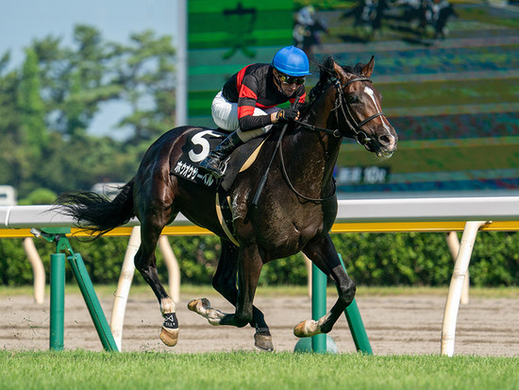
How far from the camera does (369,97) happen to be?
12.5ft

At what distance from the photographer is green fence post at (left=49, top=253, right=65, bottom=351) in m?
4.80

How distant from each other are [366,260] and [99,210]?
505cm

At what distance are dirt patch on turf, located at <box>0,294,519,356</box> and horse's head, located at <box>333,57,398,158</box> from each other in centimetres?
184

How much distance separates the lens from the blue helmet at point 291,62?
4109mm

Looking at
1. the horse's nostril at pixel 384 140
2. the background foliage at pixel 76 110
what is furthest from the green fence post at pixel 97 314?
the background foliage at pixel 76 110

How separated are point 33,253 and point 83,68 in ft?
128

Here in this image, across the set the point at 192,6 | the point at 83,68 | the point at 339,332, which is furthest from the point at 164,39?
the point at 339,332

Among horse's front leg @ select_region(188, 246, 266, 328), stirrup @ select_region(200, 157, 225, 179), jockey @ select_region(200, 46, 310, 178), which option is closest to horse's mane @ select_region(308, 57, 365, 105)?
jockey @ select_region(200, 46, 310, 178)

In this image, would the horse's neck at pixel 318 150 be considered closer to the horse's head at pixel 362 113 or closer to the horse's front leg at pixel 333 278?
the horse's head at pixel 362 113

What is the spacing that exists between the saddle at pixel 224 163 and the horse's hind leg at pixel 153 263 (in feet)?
1.01

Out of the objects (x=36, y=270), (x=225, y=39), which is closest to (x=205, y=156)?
(x=36, y=270)

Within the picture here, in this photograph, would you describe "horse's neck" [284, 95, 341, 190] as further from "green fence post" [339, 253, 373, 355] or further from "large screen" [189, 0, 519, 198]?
"large screen" [189, 0, 519, 198]

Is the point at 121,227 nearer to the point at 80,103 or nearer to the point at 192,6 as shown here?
the point at 192,6

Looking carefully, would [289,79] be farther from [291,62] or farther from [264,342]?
[264,342]
